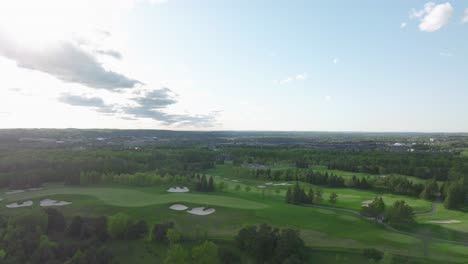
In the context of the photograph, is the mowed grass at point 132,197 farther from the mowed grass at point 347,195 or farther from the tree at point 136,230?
the mowed grass at point 347,195

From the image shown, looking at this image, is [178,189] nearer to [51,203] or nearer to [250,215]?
[51,203]

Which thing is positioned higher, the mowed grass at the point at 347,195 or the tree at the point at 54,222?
the tree at the point at 54,222

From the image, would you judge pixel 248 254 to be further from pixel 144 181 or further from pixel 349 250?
pixel 144 181

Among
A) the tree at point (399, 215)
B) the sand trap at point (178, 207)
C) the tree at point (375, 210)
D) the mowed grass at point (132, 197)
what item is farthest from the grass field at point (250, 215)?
the tree at point (399, 215)

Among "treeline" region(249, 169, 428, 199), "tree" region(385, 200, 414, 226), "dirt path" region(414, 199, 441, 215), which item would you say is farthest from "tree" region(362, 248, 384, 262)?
"treeline" region(249, 169, 428, 199)

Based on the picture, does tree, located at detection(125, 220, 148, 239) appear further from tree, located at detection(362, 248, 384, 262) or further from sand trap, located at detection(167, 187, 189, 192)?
tree, located at detection(362, 248, 384, 262)

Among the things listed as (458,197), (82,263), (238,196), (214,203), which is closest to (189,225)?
(214,203)

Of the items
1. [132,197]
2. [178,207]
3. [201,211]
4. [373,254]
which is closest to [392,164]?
[373,254]
